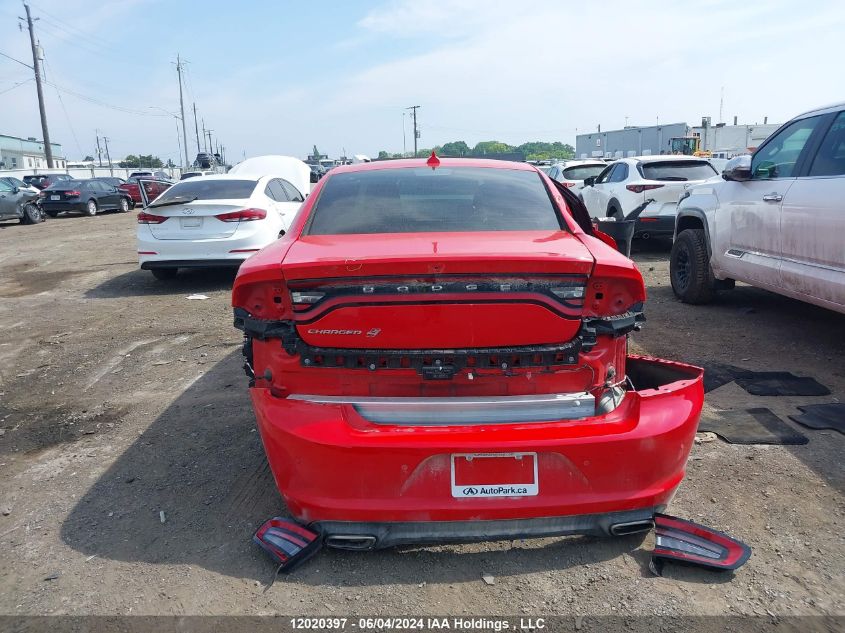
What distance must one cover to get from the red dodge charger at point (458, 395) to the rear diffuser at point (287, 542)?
8 centimetres

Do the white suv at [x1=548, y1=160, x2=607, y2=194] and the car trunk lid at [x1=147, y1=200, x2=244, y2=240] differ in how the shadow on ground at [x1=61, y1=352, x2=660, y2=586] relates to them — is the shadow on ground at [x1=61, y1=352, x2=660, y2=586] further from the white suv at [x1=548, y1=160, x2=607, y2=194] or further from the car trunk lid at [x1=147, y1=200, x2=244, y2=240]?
the white suv at [x1=548, y1=160, x2=607, y2=194]

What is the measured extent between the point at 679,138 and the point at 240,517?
121 ft

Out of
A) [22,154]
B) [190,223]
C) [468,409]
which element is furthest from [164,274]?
[22,154]

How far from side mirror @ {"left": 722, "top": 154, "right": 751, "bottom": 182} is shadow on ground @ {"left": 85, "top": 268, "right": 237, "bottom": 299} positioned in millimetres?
6076

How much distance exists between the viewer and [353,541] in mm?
2514

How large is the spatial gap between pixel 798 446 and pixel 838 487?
0.47 m

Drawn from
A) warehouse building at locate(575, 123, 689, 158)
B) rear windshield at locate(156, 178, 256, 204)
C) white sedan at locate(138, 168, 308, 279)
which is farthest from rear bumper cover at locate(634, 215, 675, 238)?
warehouse building at locate(575, 123, 689, 158)

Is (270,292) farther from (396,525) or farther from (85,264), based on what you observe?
(85,264)

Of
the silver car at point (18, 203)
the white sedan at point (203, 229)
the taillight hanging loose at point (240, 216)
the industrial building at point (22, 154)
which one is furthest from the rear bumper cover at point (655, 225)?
the industrial building at point (22, 154)

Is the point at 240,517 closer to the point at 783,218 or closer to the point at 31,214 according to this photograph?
the point at 783,218

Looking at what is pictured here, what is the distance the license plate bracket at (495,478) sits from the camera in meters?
2.43

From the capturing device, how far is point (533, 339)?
8.34 ft

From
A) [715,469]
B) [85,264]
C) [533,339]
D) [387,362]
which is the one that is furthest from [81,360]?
[85,264]

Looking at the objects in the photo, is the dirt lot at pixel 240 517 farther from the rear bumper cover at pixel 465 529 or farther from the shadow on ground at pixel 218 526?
the rear bumper cover at pixel 465 529
